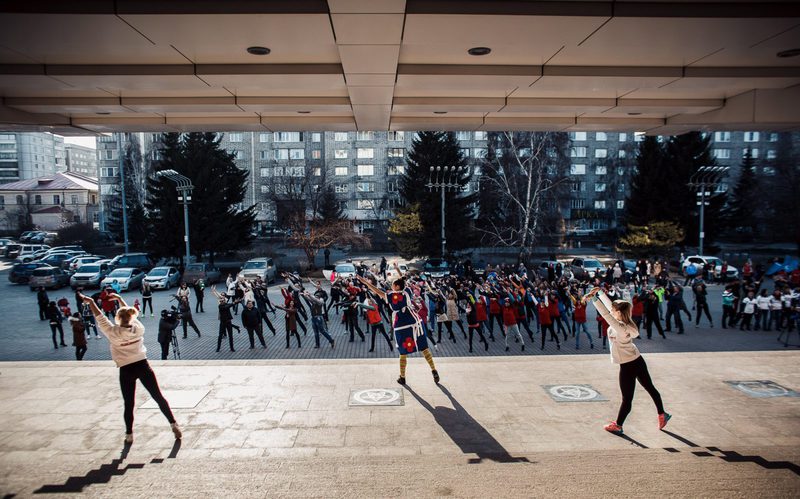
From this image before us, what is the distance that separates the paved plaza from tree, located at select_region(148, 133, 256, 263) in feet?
97.4

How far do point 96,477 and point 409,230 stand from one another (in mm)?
33112

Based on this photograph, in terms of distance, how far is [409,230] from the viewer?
A: 124 ft

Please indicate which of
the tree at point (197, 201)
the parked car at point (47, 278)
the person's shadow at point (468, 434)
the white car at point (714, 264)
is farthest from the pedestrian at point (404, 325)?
the tree at point (197, 201)

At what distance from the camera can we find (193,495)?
4.80m

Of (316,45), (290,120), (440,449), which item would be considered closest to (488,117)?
(290,120)

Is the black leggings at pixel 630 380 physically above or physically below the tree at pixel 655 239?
below

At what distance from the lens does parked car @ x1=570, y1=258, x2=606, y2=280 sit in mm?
28877

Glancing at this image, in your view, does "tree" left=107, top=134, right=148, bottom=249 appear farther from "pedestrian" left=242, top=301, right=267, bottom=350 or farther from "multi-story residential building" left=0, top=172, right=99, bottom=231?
"pedestrian" left=242, top=301, right=267, bottom=350

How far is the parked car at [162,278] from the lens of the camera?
1096 inches

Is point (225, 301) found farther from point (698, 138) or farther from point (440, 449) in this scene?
point (698, 138)

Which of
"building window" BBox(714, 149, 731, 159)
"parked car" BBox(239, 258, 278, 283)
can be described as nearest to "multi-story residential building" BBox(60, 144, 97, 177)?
"parked car" BBox(239, 258, 278, 283)

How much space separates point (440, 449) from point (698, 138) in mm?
43871

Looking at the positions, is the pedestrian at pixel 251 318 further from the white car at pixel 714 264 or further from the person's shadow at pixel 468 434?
the white car at pixel 714 264

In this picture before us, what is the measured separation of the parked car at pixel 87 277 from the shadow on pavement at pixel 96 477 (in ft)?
87.2
